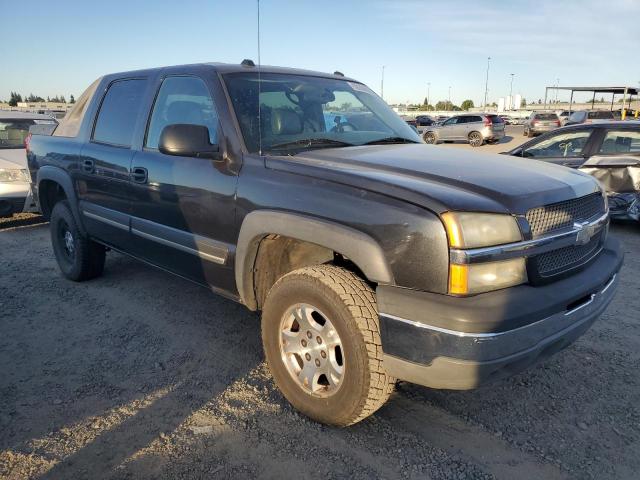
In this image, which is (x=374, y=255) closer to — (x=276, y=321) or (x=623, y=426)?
(x=276, y=321)

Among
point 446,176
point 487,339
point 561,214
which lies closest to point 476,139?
point 561,214

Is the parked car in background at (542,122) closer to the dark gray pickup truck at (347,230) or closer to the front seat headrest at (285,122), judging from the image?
the dark gray pickup truck at (347,230)

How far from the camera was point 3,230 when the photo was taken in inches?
292

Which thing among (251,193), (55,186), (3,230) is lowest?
(3,230)

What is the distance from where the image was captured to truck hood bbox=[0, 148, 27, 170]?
24.0 ft

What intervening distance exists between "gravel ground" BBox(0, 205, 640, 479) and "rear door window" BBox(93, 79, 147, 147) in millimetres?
1476

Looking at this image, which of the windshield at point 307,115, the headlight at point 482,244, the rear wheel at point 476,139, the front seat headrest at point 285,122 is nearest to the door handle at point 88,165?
the windshield at point 307,115

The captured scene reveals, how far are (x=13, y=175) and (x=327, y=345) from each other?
6.64 m

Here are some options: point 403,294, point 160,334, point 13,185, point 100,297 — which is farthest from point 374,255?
point 13,185

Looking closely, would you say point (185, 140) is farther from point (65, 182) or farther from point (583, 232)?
point (65, 182)

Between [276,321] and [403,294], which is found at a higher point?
[403,294]

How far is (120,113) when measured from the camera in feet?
13.5

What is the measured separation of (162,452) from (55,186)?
146 inches

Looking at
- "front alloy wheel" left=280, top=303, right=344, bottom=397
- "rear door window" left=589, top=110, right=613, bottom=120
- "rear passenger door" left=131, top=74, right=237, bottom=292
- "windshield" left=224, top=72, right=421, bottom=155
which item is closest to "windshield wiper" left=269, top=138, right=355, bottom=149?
"windshield" left=224, top=72, right=421, bottom=155
